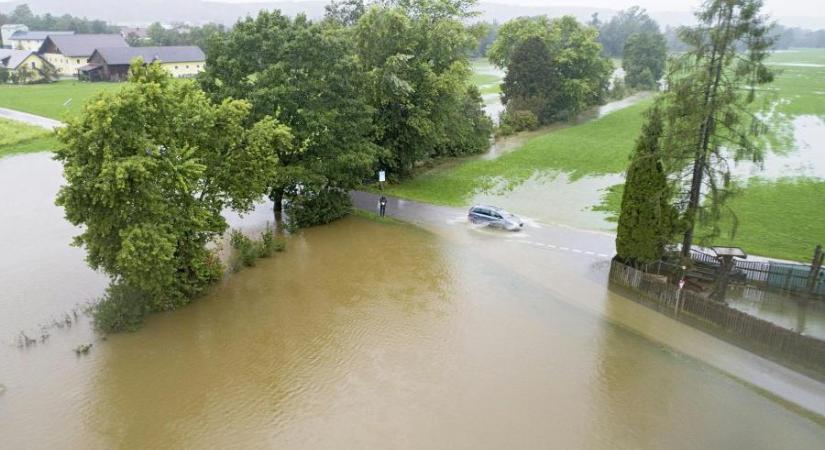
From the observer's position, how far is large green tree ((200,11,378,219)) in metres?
28.7

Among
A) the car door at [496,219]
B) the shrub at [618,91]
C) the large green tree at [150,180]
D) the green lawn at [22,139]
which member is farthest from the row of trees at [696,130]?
the shrub at [618,91]

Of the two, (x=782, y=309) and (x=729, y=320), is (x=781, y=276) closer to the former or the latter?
(x=782, y=309)

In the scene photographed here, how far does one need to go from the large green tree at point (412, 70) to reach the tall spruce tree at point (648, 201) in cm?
1524

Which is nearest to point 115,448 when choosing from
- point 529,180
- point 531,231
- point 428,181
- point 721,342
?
point 721,342

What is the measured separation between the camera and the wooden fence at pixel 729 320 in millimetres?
18078

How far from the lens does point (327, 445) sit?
14719mm

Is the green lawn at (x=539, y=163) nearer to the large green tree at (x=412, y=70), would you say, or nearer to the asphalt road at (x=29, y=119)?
the large green tree at (x=412, y=70)

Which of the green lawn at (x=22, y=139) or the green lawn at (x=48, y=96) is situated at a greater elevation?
the green lawn at (x=48, y=96)

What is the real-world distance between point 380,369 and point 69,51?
102 meters

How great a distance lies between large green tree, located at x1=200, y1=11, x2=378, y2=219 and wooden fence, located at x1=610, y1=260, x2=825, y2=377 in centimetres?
1500

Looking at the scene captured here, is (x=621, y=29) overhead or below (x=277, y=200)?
overhead

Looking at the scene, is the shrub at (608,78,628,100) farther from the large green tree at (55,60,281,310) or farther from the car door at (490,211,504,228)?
the large green tree at (55,60,281,310)

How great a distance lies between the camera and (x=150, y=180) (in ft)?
63.6

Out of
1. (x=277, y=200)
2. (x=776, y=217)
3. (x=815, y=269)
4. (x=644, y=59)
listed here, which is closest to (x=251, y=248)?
(x=277, y=200)
